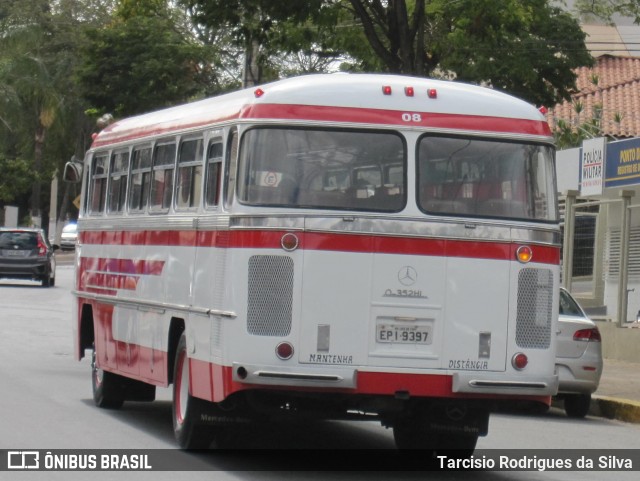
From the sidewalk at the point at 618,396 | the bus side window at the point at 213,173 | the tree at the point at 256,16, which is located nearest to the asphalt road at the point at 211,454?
the sidewalk at the point at 618,396

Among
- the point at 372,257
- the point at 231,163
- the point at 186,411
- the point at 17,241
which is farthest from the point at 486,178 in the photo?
the point at 17,241

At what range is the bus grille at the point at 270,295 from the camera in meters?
10.1

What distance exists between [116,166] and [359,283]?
4.82 metres

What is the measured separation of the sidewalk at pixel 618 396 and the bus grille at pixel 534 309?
578cm

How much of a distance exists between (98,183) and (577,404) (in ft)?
19.0

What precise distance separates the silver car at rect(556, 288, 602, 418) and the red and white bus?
16.1 feet

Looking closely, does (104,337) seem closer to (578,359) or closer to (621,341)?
(578,359)

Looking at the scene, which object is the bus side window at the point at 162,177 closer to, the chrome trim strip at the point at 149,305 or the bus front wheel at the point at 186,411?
the chrome trim strip at the point at 149,305

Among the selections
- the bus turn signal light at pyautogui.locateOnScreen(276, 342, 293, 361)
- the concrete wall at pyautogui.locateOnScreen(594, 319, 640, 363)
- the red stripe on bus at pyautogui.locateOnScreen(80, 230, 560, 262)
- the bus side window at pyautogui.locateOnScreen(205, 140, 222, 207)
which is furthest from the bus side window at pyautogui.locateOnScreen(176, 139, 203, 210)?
the concrete wall at pyautogui.locateOnScreen(594, 319, 640, 363)

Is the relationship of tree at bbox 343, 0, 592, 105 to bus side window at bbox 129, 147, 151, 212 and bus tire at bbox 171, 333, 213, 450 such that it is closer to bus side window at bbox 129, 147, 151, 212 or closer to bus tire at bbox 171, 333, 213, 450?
bus side window at bbox 129, 147, 151, 212

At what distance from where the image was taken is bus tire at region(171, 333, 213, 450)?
36.1ft

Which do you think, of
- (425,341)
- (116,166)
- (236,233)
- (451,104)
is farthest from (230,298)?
(116,166)

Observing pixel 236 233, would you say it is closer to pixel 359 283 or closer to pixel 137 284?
pixel 359 283

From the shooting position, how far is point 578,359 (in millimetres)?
15930
